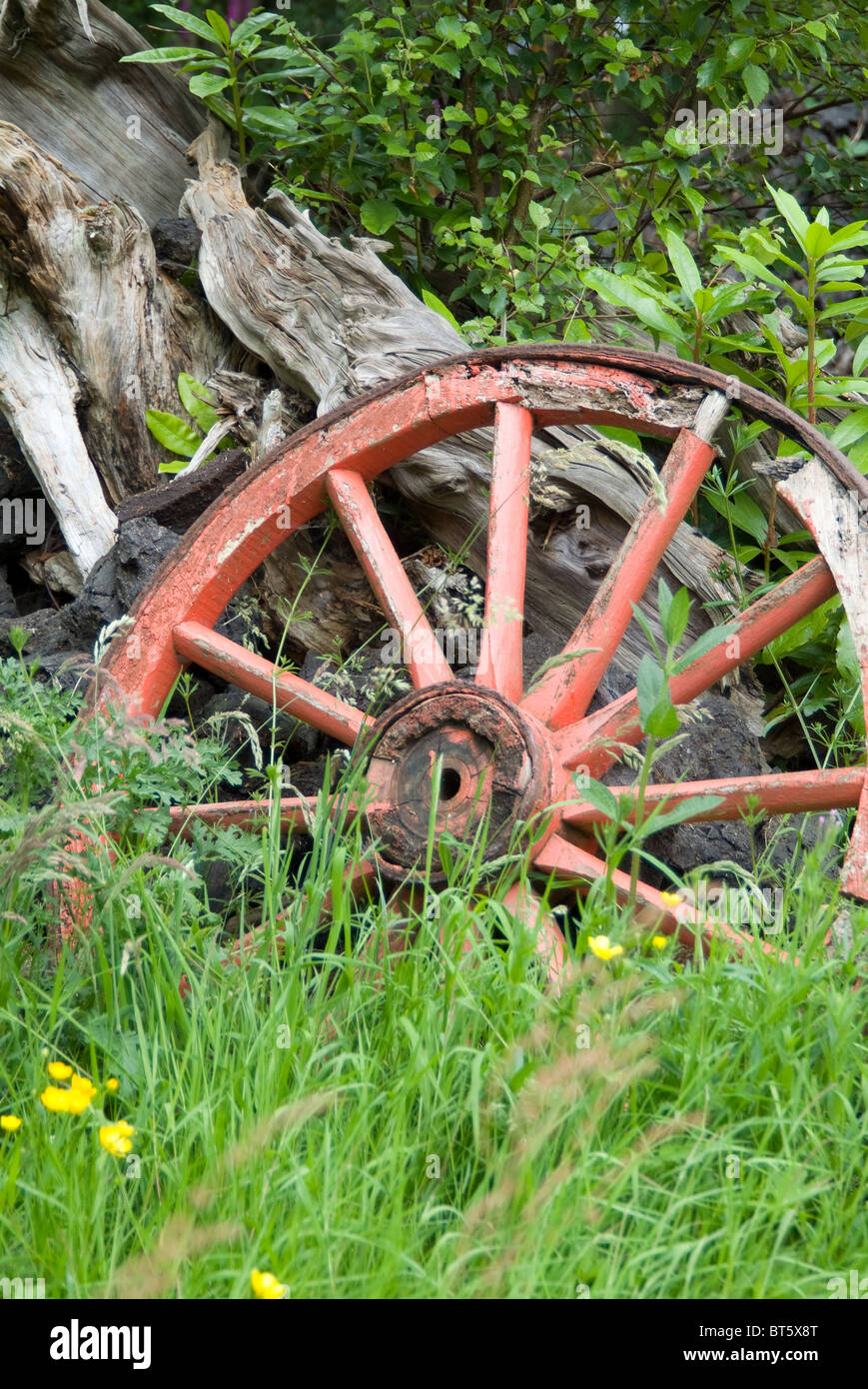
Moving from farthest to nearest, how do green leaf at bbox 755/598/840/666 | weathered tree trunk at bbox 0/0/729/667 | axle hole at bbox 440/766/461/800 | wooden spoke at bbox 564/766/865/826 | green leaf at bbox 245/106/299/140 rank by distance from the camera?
green leaf at bbox 245/106/299/140
weathered tree trunk at bbox 0/0/729/667
green leaf at bbox 755/598/840/666
axle hole at bbox 440/766/461/800
wooden spoke at bbox 564/766/865/826

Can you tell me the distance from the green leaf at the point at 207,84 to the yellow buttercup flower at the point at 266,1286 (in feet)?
11.7

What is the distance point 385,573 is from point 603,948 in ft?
3.96

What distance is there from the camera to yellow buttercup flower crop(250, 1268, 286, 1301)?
1.32 metres

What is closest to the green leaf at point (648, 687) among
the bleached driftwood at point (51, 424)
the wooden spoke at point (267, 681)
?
the wooden spoke at point (267, 681)

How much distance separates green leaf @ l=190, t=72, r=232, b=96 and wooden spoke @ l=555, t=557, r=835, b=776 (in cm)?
261

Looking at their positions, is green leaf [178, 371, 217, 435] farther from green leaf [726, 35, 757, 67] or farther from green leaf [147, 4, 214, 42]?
green leaf [726, 35, 757, 67]

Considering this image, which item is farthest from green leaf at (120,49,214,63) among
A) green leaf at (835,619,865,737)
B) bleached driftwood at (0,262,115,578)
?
green leaf at (835,619,865,737)

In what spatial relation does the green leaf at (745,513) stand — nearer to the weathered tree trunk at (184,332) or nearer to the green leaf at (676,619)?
the weathered tree trunk at (184,332)

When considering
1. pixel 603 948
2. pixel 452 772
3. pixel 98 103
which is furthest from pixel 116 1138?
pixel 98 103

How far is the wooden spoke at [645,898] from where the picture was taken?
193 cm

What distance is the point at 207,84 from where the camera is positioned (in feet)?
12.6

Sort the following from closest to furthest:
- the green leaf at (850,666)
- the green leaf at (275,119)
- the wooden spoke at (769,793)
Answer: the wooden spoke at (769,793) → the green leaf at (850,666) → the green leaf at (275,119)

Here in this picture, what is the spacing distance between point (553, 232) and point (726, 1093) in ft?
10.5
